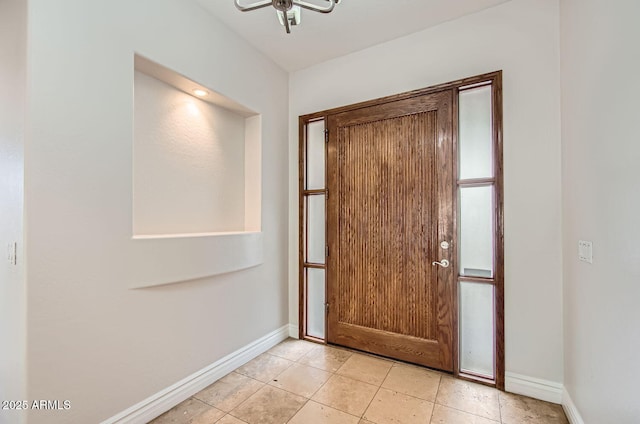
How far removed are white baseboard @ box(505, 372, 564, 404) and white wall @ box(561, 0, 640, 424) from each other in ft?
0.47

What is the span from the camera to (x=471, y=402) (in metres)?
1.96

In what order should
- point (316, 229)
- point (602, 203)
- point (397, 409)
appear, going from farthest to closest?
point (316, 229), point (397, 409), point (602, 203)

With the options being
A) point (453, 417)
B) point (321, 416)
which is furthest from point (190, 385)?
point (453, 417)

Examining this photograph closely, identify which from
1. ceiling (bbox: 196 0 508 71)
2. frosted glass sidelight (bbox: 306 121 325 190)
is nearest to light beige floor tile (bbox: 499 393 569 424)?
frosted glass sidelight (bbox: 306 121 325 190)

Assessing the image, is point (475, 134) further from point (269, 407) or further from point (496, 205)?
point (269, 407)

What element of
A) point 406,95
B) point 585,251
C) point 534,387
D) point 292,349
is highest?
point 406,95

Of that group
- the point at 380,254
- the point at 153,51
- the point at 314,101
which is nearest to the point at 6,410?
the point at 153,51

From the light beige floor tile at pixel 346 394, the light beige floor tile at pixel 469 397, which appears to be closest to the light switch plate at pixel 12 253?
the light beige floor tile at pixel 346 394

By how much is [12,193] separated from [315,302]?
2457mm

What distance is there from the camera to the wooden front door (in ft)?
7.66

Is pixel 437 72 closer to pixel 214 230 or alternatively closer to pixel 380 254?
pixel 380 254

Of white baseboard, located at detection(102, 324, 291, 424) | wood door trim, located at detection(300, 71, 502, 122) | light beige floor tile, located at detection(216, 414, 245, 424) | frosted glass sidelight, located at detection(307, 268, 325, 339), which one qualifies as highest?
wood door trim, located at detection(300, 71, 502, 122)

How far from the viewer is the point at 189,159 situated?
2.32 metres

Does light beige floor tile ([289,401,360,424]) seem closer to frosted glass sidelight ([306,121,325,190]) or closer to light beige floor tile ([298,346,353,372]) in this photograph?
light beige floor tile ([298,346,353,372])
